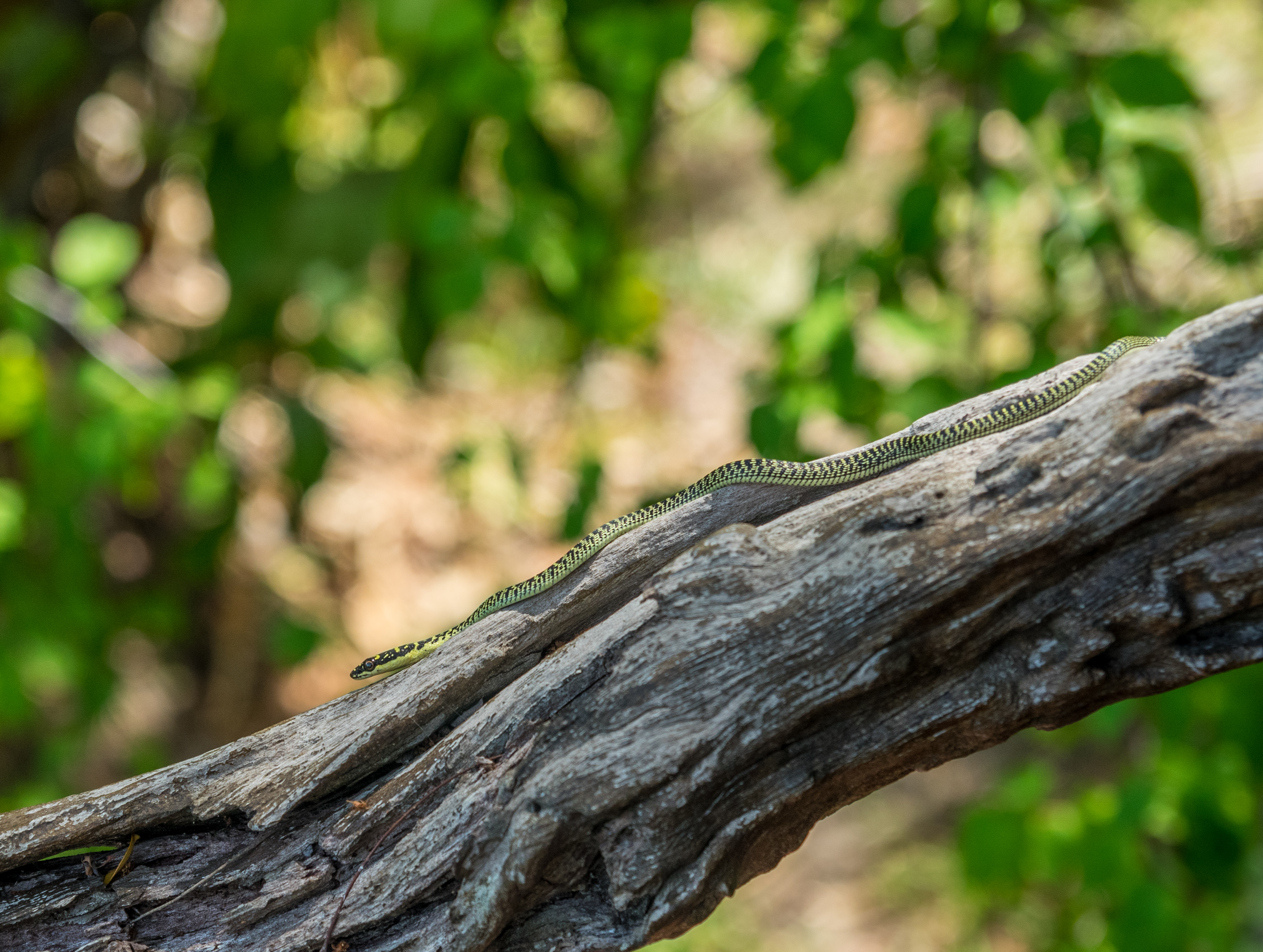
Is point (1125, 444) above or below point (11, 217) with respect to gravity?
below

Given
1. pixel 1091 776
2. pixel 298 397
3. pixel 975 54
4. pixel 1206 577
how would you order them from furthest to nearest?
pixel 1091 776 < pixel 298 397 < pixel 975 54 < pixel 1206 577

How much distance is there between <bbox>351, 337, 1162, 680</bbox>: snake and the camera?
329cm

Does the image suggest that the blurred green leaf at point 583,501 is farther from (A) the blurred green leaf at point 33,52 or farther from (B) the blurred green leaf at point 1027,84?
(A) the blurred green leaf at point 33,52

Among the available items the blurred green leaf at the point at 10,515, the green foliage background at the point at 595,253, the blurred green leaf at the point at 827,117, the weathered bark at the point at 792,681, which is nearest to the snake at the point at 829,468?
the weathered bark at the point at 792,681

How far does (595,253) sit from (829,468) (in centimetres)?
329

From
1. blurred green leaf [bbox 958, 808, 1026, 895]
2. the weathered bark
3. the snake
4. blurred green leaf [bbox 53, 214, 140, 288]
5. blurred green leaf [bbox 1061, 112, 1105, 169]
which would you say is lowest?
blurred green leaf [bbox 958, 808, 1026, 895]

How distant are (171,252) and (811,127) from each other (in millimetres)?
10786

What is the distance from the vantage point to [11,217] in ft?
30.6

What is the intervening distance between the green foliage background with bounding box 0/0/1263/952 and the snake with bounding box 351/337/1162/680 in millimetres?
821

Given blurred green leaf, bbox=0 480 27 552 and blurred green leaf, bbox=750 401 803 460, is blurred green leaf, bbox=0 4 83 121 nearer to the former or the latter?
blurred green leaf, bbox=0 480 27 552

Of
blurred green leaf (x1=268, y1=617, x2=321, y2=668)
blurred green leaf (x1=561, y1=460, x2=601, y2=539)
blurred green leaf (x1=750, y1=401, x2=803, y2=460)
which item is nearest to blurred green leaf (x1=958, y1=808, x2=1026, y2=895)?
blurred green leaf (x1=750, y1=401, x2=803, y2=460)

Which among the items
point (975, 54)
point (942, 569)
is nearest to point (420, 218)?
point (975, 54)

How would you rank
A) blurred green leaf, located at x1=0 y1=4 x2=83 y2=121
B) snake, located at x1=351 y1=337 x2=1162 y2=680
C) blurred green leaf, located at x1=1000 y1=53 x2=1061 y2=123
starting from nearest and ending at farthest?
snake, located at x1=351 y1=337 x2=1162 y2=680 → blurred green leaf, located at x1=1000 y1=53 x2=1061 y2=123 → blurred green leaf, located at x1=0 y1=4 x2=83 y2=121

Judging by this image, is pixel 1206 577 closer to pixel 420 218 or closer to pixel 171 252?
pixel 420 218
